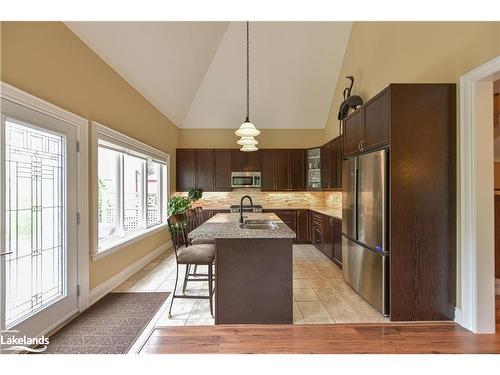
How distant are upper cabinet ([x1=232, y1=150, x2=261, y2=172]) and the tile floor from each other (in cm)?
262

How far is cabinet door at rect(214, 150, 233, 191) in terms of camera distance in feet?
20.3

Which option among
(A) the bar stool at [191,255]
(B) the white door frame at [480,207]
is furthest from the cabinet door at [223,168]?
(B) the white door frame at [480,207]

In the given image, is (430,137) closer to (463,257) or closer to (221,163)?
(463,257)

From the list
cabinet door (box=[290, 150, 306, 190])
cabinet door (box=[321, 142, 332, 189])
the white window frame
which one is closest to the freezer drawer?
cabinet door (box=[321, 142, 332, 189])

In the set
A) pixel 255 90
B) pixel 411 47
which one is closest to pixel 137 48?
pixel 255 90

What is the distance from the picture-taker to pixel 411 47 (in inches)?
116

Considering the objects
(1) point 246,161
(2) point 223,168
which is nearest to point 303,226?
(1) point 246,161

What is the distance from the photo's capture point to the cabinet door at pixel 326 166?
5.14 metres

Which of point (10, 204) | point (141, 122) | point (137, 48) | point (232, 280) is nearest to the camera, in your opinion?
point (10, 204)

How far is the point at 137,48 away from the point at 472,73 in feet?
12.0

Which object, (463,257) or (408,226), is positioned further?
(408,226)

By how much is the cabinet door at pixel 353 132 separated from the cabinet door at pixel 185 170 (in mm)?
3894

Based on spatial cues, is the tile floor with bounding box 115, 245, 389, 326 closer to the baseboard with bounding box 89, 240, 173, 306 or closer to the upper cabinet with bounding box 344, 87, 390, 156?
the baseboard with bounding box 89, 240, 173, 306

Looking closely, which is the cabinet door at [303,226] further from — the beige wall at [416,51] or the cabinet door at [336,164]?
the beige wall at [416,51]
